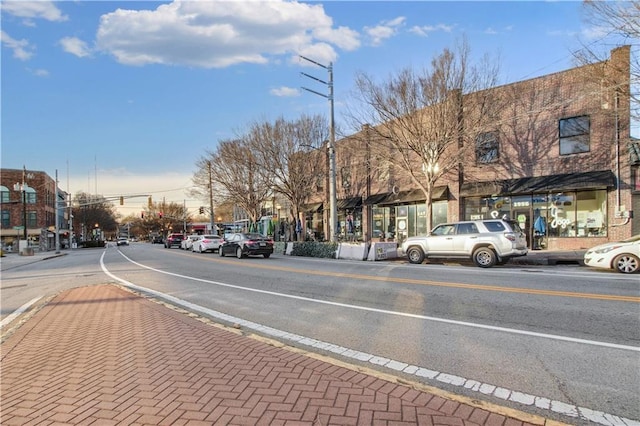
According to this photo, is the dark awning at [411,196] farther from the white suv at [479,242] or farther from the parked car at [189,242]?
the parked car at [189,242]

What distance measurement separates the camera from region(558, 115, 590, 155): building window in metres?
19.8

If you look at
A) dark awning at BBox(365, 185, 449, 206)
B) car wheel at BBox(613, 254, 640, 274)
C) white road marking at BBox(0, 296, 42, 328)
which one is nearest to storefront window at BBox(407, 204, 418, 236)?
dark awning at BBox(365, 185, 449, 206)

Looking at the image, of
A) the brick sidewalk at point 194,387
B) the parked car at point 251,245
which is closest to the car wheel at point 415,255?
the parked car at point 251,245

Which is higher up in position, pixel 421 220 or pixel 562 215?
pixel 562 215

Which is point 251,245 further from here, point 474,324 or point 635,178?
point 635,178

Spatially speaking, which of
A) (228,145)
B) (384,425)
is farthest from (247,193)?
(384,425)

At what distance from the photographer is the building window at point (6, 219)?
59.7m

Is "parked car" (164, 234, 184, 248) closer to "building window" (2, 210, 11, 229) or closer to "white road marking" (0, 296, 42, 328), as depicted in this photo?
"building window" (2, 210, 11, 229)

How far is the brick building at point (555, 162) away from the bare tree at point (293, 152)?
576cm

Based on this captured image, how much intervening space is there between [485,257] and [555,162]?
351 inches

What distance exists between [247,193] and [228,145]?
4669mm

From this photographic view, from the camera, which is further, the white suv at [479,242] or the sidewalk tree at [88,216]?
the sidewalk tree at [88,216]

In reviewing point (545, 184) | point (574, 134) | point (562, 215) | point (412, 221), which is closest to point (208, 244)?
point (412, 221)

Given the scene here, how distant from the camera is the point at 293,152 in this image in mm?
30266
